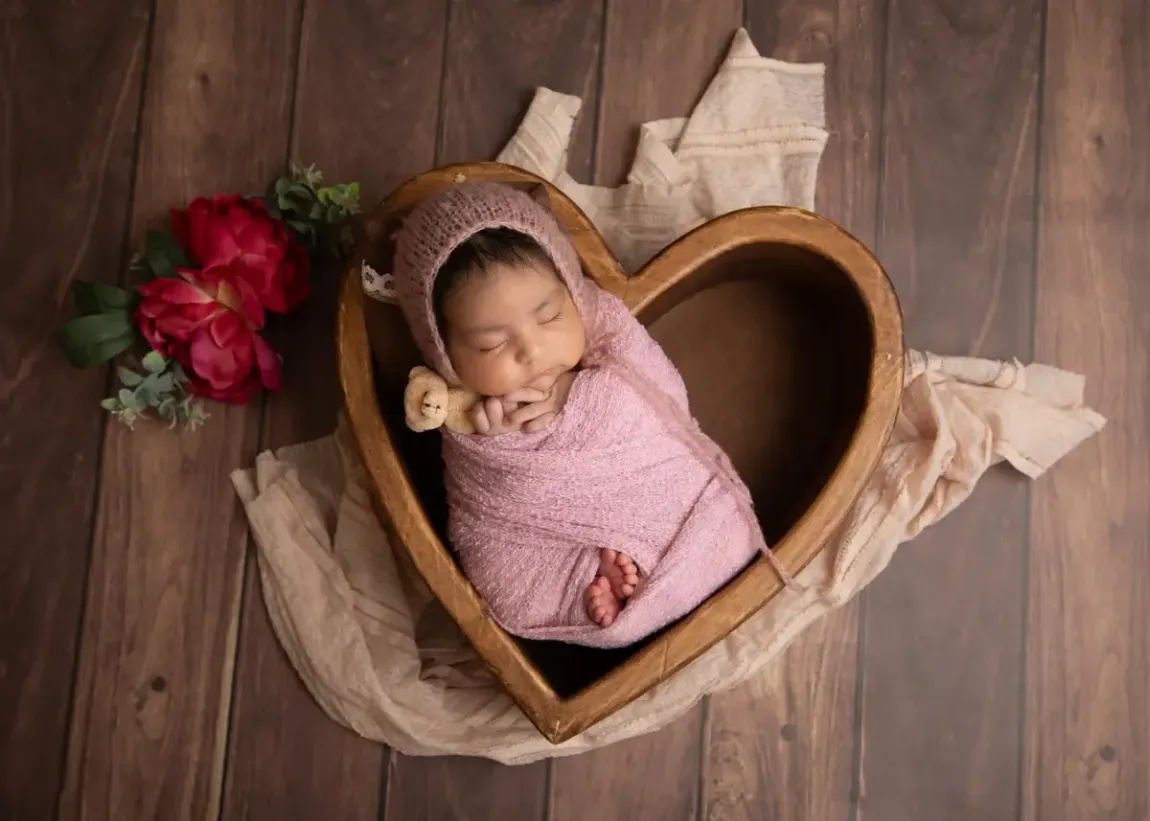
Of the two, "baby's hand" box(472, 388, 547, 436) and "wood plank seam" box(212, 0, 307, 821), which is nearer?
"baby's hand" box(472, 388, 547, 436)

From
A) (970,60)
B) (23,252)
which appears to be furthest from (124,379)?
(970,60)

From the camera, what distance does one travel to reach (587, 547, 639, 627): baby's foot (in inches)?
35.4

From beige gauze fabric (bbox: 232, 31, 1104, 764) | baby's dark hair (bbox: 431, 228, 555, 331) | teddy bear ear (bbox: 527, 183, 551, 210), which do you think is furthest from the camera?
beige gauze fabric (bbox: 232, 31, 1104, 764)

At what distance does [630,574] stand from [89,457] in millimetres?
→ 669

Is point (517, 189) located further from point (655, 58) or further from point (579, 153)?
point (655, 58)

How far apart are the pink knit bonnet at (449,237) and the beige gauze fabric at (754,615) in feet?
0.85

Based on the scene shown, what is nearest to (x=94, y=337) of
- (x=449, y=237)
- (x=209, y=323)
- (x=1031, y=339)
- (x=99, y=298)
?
(x=99, y=298)

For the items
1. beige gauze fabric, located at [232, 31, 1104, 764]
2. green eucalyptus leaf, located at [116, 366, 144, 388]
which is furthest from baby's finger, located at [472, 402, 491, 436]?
green eucalyptus leaf, located at [116, 366, 144, 388]

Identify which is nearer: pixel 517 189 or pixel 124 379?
pixel 517 189

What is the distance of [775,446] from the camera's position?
1.08 metres

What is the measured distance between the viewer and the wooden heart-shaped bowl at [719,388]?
898mm

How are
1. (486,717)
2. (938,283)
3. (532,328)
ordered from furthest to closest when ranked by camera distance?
(938,283)
(486,717)
(532,328)

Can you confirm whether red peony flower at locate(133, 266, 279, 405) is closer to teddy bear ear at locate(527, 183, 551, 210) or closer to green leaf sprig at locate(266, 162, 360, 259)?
green leaf sprig at locate(266, 162, 360, 259)

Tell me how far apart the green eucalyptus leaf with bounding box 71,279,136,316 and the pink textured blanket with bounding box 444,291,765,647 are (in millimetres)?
450
